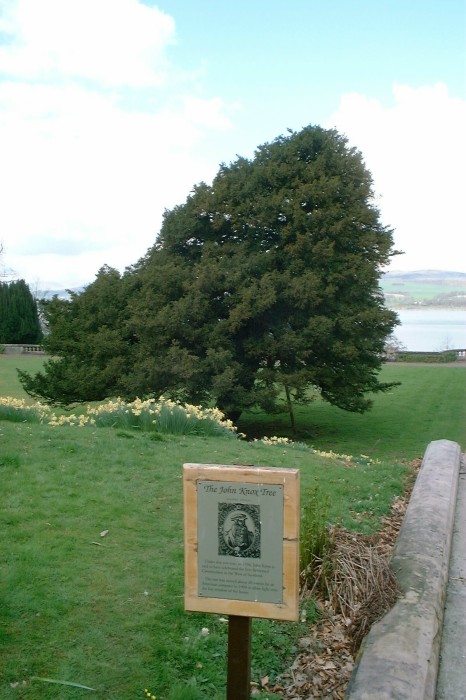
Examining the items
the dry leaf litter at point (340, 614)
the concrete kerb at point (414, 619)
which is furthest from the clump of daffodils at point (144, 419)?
the dry leaf litter at point (340, 614)

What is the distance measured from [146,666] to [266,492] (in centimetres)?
135

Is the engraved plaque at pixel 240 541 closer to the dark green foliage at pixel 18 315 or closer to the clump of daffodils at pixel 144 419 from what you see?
the clump of daffodils at pixel 144 419

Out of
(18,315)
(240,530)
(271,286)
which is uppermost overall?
(18,315)

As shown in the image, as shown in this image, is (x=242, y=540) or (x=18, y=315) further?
(x=18, y=315)

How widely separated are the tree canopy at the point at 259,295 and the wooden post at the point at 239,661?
15.3 metres

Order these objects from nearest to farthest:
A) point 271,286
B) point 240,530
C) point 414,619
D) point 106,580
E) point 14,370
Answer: point 240,530 → point 414,619 → point 106,580 → point 271,286 → point 14,370

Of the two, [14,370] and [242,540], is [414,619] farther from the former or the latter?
[14,370]

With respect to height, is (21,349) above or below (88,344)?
above

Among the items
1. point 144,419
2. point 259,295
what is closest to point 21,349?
point 259,295

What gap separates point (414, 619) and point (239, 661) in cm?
137

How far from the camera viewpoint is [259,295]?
19.2 metres

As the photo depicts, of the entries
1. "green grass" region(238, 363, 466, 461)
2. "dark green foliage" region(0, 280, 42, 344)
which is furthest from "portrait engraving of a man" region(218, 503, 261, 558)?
"dark green foliage" region(0, 280, 42, 344)

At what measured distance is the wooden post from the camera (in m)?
3.48

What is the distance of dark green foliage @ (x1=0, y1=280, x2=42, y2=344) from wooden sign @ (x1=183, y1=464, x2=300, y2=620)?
190ft
